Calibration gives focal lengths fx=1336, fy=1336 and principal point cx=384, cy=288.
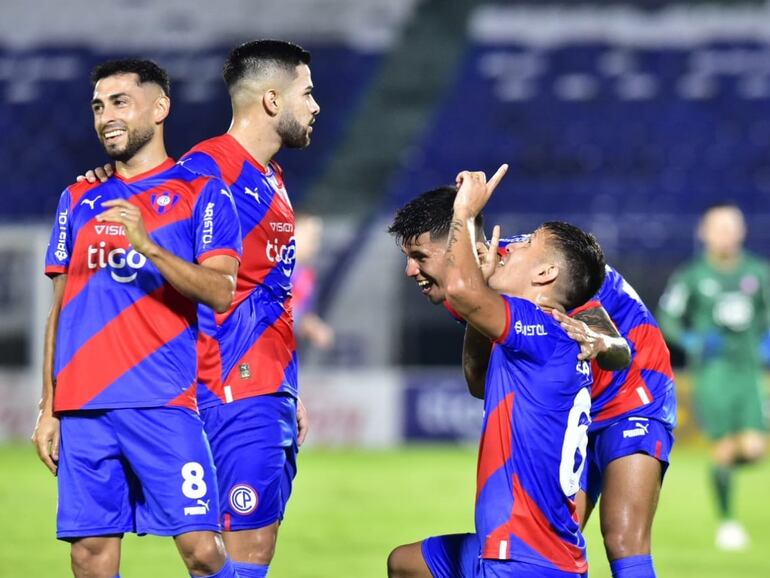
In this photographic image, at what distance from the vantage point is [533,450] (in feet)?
12.3

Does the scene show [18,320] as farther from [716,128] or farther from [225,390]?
[225,390]

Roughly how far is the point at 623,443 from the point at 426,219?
3.85 ft

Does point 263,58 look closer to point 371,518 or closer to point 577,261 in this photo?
point 577,261

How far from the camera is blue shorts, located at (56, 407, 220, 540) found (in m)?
4.04

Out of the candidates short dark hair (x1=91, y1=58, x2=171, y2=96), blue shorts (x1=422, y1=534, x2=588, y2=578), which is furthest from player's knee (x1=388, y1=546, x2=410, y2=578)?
short dark hair (x1=91, y1=58, x2=171, y2=96)

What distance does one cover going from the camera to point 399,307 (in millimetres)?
14664

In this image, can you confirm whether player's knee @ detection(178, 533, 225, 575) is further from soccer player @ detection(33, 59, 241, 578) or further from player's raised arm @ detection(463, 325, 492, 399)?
player's raised arm @ detection(463, 325, 492, 399)

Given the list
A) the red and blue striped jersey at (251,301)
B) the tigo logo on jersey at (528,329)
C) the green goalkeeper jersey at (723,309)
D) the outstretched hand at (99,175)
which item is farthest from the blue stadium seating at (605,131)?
the tigo logo on jersey at (528,329)

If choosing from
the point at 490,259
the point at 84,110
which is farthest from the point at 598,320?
the point at 84,110

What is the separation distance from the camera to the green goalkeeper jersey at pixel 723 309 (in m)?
9.76

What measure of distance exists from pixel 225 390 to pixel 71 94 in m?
14.0

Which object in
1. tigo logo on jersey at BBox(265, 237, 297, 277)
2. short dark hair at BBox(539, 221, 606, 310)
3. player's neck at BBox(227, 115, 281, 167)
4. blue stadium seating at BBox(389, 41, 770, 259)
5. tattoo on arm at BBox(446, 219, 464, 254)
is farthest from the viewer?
blue stadium seating at BBox(389, 41, 770, 259)

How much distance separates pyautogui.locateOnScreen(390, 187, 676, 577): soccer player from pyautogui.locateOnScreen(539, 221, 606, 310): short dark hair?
0.30m

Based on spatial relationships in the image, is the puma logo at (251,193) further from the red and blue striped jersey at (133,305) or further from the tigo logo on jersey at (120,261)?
the tigo logo on jersey at (120,261)
